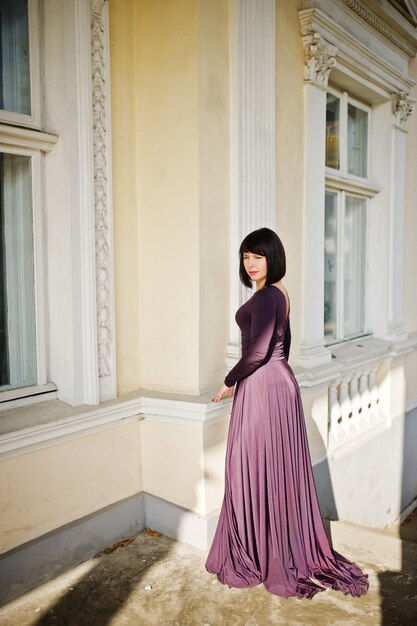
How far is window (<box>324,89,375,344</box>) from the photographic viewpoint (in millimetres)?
4809

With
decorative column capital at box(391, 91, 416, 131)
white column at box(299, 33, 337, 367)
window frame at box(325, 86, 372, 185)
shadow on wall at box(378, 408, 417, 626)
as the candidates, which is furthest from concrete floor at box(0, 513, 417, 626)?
decorative column capital at box(391, 91, 416, 131)

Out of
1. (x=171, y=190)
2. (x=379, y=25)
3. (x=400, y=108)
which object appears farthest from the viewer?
(x=400, y=108)

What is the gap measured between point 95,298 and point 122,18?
1.59 meters

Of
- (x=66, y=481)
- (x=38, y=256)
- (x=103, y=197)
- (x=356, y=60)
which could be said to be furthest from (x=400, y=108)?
(x=66, y=481)

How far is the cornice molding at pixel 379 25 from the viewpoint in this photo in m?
4.39

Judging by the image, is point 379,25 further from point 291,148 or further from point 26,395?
point 26,395

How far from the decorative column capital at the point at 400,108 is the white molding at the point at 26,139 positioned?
365cm

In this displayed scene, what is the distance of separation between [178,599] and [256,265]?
164cm

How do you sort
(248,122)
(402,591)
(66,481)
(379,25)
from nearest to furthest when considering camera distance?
(402,591) → (66,481) → (248,122) → (379,25)

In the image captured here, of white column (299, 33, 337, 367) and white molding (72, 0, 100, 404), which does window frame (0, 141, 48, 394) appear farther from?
white column (299, 33, 337, 367)

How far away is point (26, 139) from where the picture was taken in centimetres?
288

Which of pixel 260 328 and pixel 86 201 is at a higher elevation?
pixel 86 201

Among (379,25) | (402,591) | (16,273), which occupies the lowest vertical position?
(402,591)

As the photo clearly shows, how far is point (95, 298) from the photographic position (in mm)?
2975
